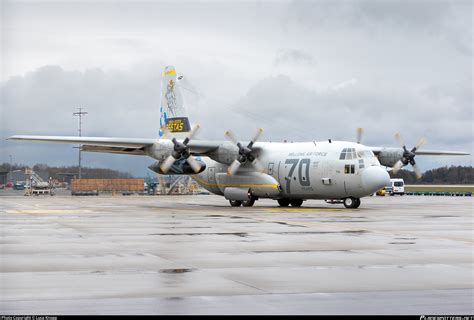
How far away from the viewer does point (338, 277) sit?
12750 mm

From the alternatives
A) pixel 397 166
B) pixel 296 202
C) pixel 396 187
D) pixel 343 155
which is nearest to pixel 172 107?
pixel 296 202

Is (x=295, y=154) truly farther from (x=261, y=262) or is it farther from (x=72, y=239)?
(x=261, y=262)

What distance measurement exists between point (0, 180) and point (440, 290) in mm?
178478

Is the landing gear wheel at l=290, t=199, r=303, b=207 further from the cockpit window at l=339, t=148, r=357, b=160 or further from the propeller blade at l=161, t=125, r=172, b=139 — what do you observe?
the propeller blade at l=161, t=125, r=172, b=139

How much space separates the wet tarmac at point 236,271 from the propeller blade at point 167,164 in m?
22.0

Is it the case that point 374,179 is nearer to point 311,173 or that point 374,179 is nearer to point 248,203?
point 311,173

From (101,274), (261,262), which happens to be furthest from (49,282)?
(261,262)

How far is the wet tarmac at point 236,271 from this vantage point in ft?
32.7

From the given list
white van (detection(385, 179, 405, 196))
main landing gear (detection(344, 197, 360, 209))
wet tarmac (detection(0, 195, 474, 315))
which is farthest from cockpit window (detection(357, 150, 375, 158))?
white van (detection(385, 179, 405, 196))

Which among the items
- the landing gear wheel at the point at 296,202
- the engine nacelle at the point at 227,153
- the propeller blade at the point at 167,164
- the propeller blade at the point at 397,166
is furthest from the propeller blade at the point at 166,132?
the propeller blade at the point at 397,166

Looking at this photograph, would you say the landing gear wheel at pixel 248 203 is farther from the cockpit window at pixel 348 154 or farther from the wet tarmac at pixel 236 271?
the wet tarmac at pixel 236 271

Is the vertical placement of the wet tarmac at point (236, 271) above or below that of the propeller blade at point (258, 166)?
below

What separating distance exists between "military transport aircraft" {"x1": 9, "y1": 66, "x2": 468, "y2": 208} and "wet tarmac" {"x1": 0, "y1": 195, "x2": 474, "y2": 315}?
62.4 feet

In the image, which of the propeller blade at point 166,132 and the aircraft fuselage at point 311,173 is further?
the propeller blade at point 166,132
